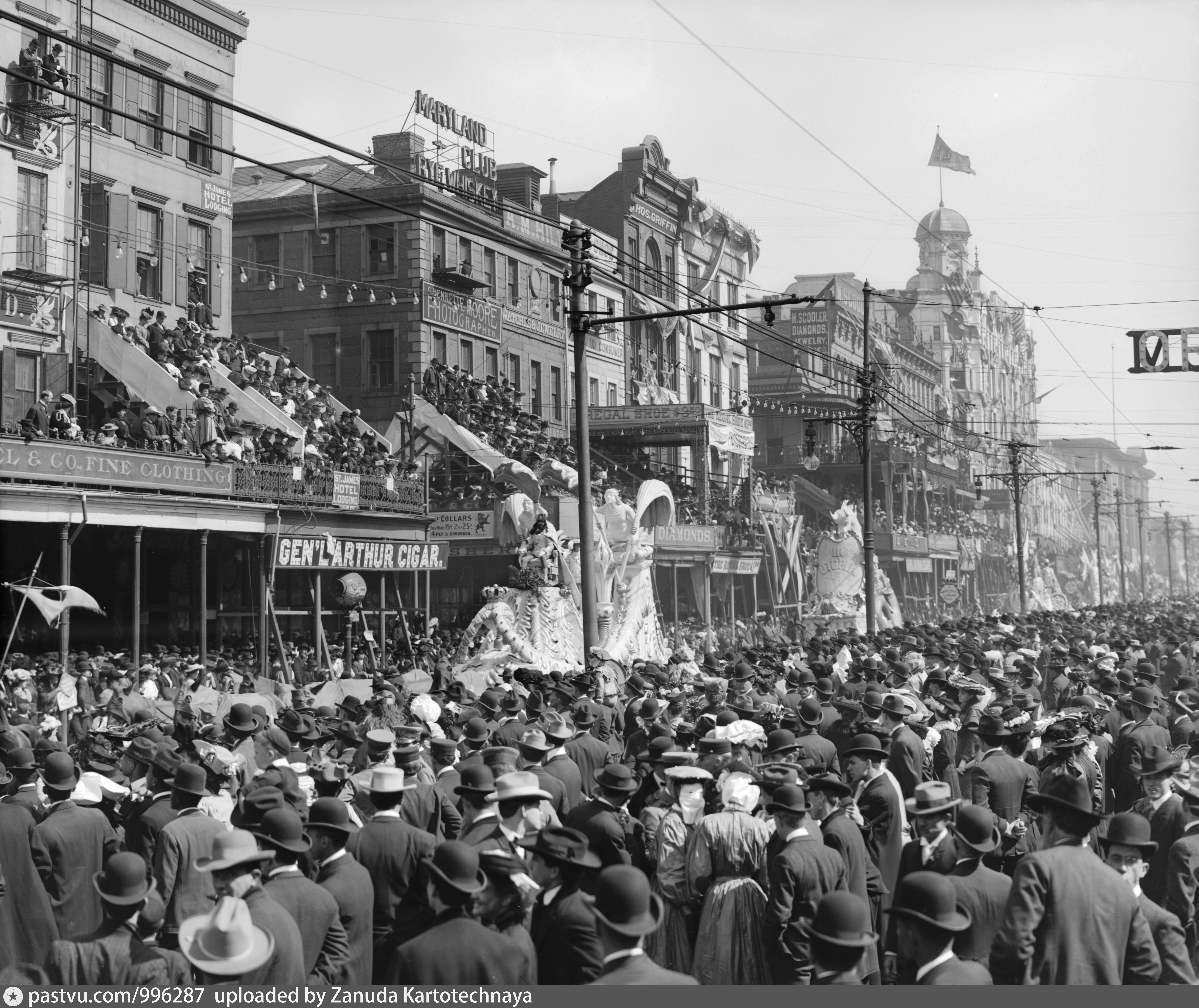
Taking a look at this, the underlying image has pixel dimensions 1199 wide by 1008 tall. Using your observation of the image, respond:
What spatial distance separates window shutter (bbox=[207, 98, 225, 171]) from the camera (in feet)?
112

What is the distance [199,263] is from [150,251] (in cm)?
186

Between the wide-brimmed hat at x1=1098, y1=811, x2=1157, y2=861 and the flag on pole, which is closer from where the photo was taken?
the wide-brimmed hat at x1=1098, y1=811, x2=1157, y2=861

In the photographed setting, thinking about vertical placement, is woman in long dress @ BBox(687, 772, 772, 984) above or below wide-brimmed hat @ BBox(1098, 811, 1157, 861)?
below

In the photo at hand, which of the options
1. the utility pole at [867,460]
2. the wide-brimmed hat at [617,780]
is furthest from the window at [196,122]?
the wide-brimmed hat at [617,780]

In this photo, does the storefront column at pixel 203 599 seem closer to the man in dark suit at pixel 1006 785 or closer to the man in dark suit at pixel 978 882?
the man in dark suit at pixel 1006 785

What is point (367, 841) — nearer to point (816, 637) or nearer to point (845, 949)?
point (845, 949)

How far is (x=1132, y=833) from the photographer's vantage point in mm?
6430

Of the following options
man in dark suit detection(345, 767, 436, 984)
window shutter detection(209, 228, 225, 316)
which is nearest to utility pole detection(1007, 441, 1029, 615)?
window shutter detection(209, 228, 225, 316)

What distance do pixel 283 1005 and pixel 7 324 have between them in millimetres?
24042

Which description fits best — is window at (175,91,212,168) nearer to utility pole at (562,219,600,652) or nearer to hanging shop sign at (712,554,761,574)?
utility pole at (562,219,600,652)

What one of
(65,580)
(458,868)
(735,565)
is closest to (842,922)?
(458,868)

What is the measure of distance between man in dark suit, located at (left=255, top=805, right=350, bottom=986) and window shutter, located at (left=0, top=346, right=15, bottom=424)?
74.6 feet

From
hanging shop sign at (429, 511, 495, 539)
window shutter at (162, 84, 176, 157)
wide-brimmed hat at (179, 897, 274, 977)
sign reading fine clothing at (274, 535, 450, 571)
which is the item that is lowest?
wide-brimmed hat at (179, 897, 274, 977)

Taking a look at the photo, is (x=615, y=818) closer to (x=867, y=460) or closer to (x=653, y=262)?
(x=867, y=460)
